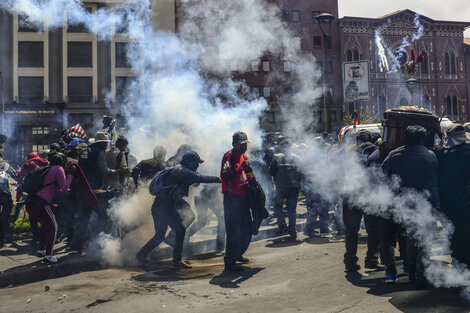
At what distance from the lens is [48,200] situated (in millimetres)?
6844

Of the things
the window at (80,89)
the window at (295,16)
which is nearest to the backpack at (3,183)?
the window at (80,89)

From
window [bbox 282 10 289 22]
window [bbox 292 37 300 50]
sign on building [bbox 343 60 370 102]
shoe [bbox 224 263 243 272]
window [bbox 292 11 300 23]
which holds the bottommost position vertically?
shoe [bbox 224 263 243 272]

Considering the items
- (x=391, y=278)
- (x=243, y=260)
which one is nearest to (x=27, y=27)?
(x=243, y=260)

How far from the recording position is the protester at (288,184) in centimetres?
881

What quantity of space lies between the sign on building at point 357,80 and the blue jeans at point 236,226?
9.97 metres

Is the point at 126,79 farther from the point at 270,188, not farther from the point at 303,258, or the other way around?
the point at 303,258

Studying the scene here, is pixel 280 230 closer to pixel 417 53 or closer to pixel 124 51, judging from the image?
pixel 124 51

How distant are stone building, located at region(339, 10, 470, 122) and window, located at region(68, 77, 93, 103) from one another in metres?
20.3

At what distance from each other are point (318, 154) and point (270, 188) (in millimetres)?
2431

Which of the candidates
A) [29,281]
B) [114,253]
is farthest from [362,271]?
[29,281]

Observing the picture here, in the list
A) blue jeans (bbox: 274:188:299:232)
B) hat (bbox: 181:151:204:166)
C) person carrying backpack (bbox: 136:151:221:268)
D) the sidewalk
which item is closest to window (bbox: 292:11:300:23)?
blue jeans (bbox: 274:188:299:232)

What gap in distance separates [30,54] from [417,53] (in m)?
31.3

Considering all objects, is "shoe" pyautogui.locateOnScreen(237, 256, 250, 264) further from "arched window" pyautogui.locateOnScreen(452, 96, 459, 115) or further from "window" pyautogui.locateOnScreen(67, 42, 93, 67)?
"arched window" pyautogui.locateOnScreen(452, 96, 459, 115)

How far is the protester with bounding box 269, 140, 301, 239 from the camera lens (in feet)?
28.9
